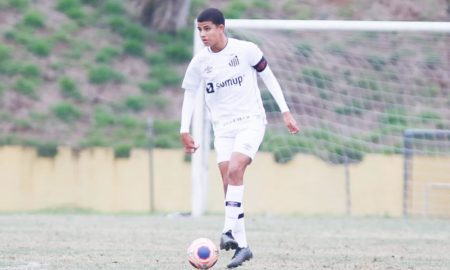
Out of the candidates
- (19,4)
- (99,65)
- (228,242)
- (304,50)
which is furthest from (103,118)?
(228,242)

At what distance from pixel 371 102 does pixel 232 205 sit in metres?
9.80

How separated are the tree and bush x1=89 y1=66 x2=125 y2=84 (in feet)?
6.96

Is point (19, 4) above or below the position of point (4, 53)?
above

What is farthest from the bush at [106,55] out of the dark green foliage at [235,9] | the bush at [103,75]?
the dark green foliage at [235,9]

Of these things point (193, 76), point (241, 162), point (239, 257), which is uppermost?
point (193, 76)

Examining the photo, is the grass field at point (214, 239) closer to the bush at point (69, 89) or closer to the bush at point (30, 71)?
the bush at point (69, 89)

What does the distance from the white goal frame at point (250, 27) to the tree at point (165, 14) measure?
9.35 metres

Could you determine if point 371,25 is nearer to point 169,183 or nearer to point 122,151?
point 169,183

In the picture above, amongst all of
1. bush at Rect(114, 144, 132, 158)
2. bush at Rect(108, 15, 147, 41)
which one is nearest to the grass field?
bush at Rect(114, 144, 132, 158)

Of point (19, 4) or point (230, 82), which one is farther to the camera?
point (19, 4)

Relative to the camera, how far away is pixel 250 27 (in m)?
15.9

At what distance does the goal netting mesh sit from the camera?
18078mm

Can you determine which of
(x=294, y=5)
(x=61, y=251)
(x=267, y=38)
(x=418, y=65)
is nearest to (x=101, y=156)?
(x=267, y=38)

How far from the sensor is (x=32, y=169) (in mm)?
20250
